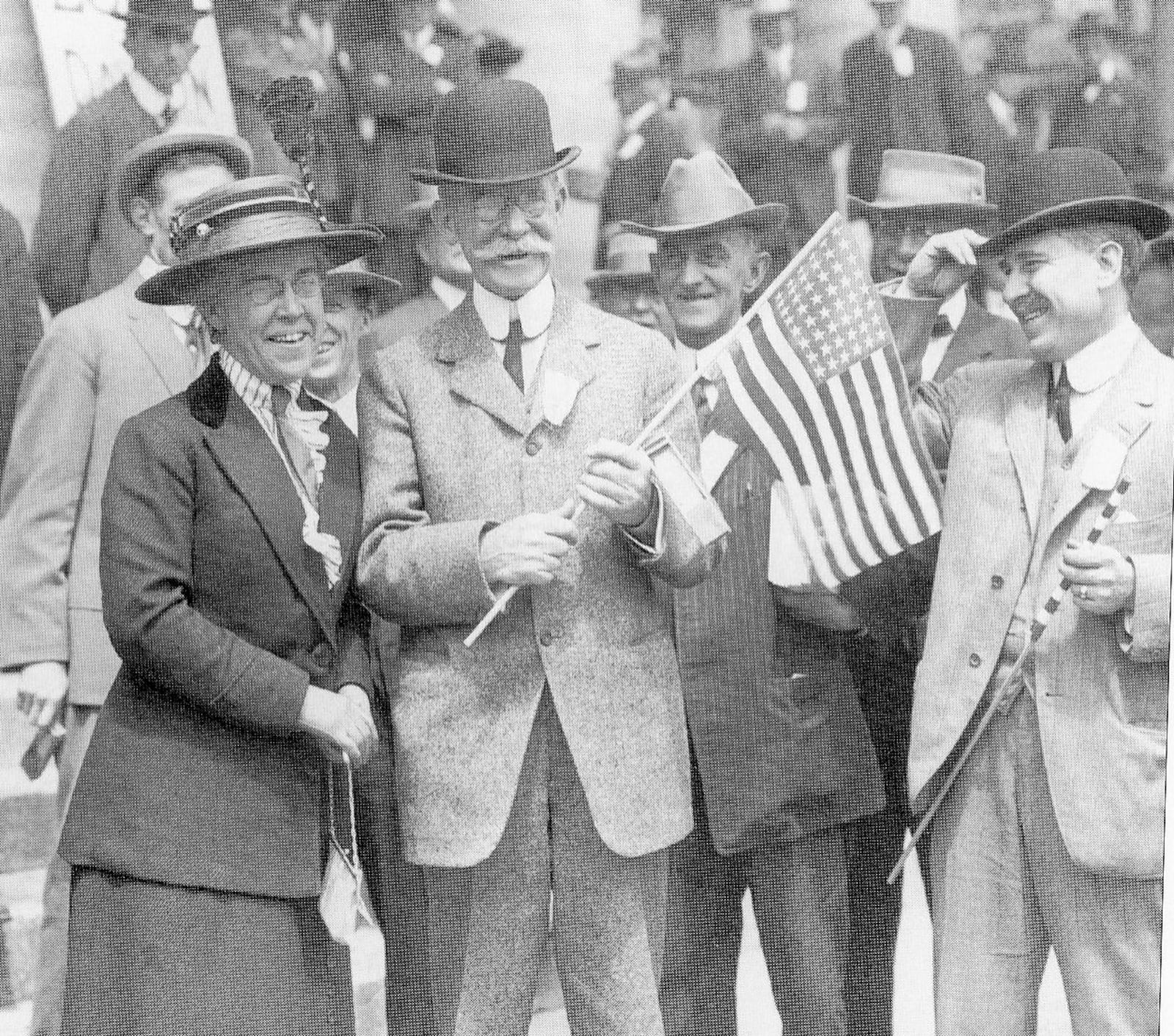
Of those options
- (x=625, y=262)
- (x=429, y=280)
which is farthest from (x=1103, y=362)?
(x=429, y=280)

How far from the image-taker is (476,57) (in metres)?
2.86

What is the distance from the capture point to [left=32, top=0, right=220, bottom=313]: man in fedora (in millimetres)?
2801

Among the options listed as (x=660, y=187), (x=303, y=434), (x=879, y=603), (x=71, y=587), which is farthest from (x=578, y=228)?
(x=71, y=587)

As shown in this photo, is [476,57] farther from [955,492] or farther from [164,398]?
[955,492]

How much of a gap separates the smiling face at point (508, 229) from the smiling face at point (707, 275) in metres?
0.33

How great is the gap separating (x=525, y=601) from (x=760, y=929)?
83cm

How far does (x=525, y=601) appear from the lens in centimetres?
260

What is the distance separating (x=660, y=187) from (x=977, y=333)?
0.68m

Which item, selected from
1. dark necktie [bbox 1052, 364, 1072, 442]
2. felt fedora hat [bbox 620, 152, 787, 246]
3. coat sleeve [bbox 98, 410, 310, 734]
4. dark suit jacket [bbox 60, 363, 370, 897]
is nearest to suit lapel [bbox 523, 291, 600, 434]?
felt fedora hat [bbox 620, 152, 787, 246]

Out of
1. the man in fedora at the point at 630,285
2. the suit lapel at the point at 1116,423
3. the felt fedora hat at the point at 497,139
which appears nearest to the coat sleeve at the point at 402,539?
the felt fedora hat at the point at 497,139

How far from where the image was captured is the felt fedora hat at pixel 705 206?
9.52 feet

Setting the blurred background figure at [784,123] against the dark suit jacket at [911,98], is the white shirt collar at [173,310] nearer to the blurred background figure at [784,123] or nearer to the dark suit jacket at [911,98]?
the blurred background figure at [784,123]

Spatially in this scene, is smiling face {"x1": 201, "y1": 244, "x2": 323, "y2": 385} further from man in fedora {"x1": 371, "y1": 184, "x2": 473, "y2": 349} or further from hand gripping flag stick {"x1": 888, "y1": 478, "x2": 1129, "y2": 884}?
hand gripping flag stick {"x1": 888, "y1": 478, "x2": 1129, "y2": 884}

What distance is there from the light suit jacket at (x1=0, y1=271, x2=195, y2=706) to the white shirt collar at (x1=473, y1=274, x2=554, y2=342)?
1.86 feet
